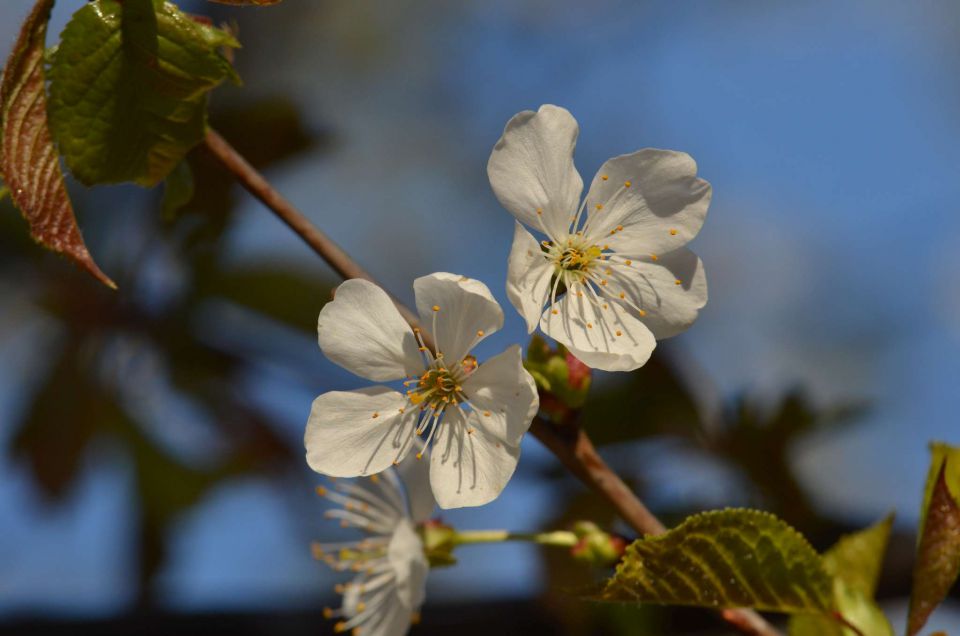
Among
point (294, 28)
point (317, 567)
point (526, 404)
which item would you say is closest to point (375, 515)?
point (526, 404)

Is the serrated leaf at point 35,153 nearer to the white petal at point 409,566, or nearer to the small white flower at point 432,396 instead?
the small white flower at point 432,396

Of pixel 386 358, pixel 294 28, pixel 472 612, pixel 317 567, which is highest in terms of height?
pixel 294 28

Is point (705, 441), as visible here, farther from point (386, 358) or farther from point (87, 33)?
point (87, 33)

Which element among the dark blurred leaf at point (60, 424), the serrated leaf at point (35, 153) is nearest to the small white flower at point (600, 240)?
the serrated leaf at point (35, 153)

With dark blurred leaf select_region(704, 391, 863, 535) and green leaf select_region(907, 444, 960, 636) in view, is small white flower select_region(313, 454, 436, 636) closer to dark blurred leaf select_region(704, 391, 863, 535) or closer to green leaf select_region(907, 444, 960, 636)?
green leaf select_region(907, 444, 960, 636)

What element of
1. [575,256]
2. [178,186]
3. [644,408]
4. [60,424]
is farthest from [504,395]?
[60,424]

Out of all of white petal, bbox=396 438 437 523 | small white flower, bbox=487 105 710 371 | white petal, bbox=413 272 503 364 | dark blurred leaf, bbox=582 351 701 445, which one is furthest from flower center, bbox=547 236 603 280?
dark blurred leaf, bbox=582 351 701 445

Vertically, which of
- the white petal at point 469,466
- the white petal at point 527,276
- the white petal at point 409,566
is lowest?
the white petal at point 409,566
